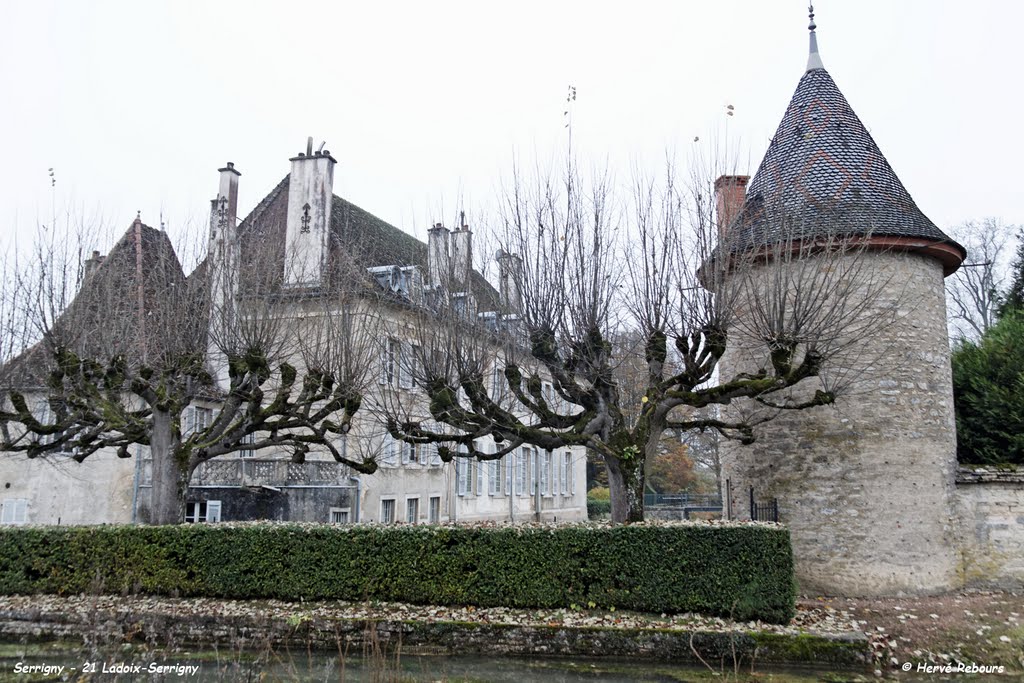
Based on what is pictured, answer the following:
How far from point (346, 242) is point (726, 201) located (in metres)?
8.88

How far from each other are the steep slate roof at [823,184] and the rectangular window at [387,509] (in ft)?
38.2

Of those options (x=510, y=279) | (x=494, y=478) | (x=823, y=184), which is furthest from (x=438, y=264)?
(x=494, y=478)

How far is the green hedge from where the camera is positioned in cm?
988

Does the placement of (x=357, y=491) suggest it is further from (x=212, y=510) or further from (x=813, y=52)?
(x=813, y=52)

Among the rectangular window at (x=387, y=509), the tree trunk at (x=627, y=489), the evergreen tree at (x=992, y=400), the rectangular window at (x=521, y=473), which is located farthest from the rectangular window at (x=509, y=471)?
the tree trunk at (x=627, y=489)

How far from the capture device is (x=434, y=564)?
35.0 feet

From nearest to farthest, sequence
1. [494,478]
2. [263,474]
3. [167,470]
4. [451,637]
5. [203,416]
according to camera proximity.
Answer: [451,637] < [167,470] < [263,474] < [203,416] < [494,478]

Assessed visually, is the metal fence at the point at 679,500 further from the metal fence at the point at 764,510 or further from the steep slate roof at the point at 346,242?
the metal fence at the point at 764,510

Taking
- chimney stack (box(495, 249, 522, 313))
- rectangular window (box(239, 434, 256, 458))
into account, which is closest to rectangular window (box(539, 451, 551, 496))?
rectangular window (box(239, 434, 256, 458))

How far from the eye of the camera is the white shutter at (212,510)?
64.1ft

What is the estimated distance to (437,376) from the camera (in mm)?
11781

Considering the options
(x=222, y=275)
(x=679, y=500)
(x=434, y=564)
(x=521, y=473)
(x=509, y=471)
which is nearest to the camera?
(x=434, y=564)

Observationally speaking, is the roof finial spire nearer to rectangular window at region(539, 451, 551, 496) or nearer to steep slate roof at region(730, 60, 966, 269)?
steep slate roof at region(730, 60, 966, 269)

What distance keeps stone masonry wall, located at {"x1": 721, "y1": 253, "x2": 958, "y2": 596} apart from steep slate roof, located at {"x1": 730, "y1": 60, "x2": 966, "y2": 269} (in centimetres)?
66
